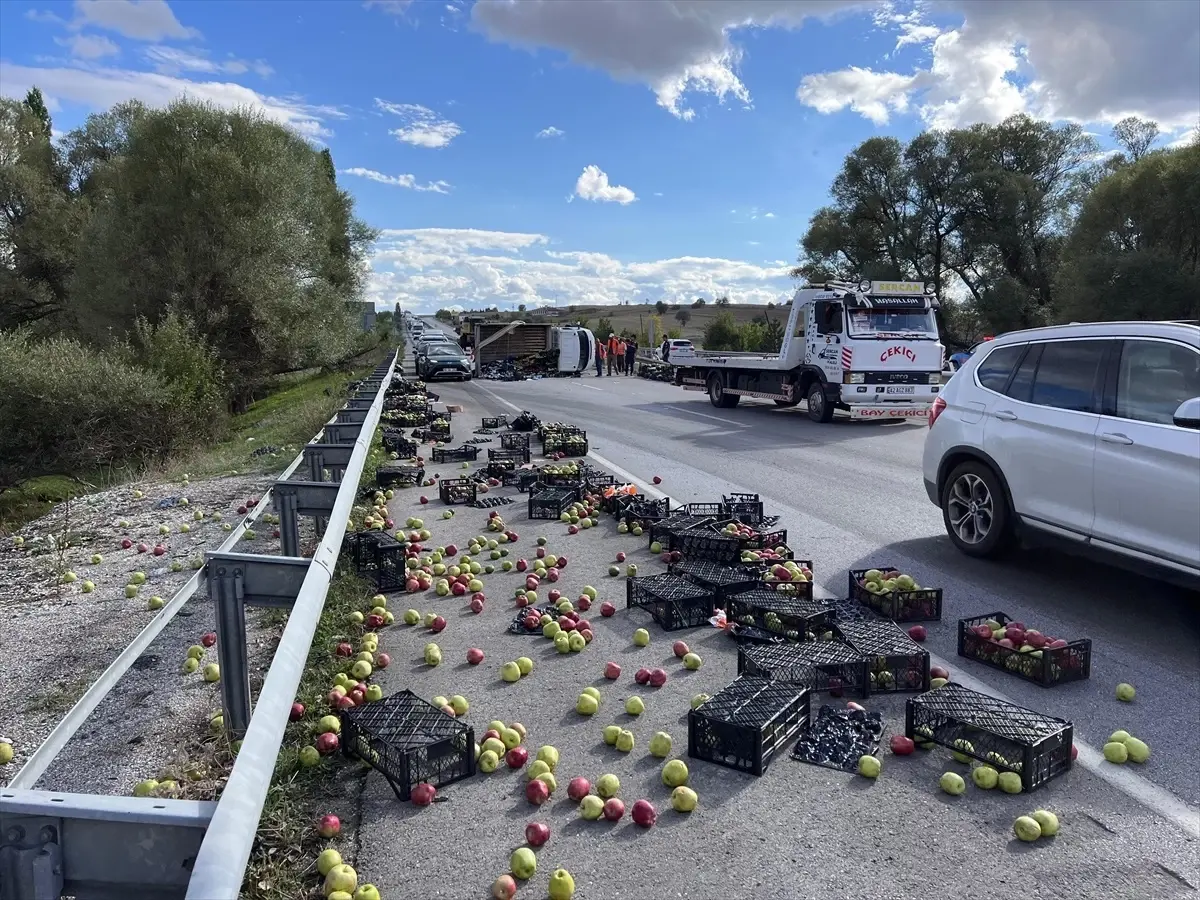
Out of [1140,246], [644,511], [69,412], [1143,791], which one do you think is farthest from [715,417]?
[1140,246]

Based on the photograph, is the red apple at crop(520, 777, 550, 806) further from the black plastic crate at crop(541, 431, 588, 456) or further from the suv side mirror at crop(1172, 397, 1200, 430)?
the black plastic crate at crop(541, 431, 588, 456)

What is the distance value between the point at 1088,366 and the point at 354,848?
6.05m

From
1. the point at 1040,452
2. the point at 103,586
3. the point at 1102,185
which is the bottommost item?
the point at 103,586

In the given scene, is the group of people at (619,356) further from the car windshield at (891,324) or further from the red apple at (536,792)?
the red apple at (536,792)

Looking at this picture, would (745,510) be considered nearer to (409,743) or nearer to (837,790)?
(837,790)

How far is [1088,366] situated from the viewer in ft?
21.7

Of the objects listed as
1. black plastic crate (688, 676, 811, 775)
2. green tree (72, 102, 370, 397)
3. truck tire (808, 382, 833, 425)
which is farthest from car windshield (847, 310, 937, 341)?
green tree (72, 102, 370, 397)

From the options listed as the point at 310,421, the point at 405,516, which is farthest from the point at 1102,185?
the point at 405,516

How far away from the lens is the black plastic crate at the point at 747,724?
4.16 meters

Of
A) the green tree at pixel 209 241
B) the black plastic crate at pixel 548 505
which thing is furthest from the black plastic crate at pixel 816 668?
the green tree at pixel 209 241

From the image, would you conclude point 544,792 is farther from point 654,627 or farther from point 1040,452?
point 1040,452

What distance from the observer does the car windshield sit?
18188mm

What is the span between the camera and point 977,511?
7.62 m

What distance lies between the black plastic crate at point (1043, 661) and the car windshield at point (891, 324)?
1355 cm
